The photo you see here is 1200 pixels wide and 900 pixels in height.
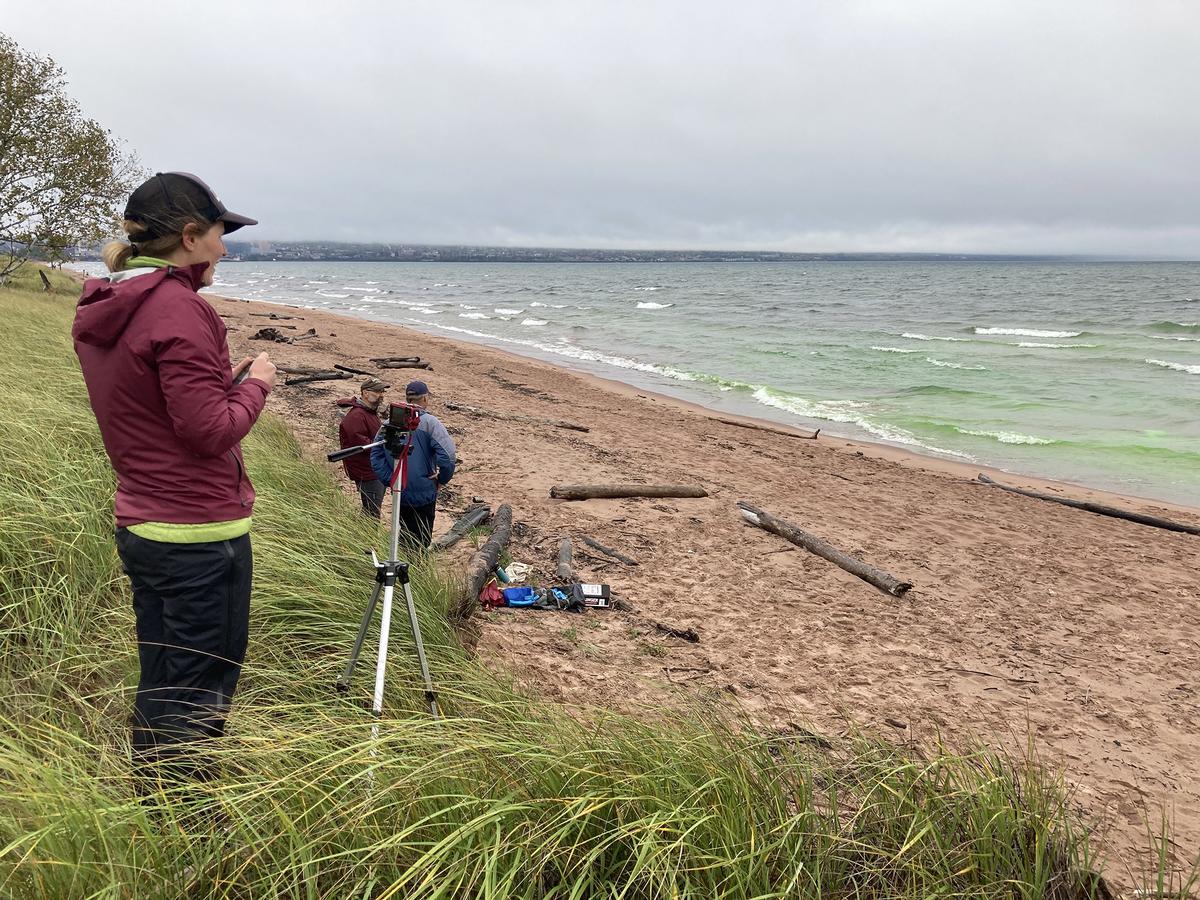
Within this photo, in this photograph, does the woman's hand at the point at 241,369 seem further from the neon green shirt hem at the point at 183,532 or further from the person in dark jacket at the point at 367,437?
the person in dark jacket at the point at 367,437

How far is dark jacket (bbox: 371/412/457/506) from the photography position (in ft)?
18.9

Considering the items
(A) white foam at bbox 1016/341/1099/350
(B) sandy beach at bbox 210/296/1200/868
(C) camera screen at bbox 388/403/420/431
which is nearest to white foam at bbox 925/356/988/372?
(A) white foam at bbox 1016/341/1099/350

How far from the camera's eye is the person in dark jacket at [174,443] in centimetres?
211

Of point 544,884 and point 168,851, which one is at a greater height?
point 168,851

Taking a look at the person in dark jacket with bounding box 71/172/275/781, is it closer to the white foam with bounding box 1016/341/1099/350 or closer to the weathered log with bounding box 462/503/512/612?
the weathered log with bounding box 462/503/512/612

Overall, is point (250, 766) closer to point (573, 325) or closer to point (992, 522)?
point (992, 522)

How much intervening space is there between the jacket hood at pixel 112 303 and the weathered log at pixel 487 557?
3.09m

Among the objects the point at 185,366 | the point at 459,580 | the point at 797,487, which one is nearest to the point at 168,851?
the point at 185,366

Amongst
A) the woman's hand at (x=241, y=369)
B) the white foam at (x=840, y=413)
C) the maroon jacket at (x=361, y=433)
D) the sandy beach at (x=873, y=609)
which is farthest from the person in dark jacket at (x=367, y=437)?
the white foam at (x=840, y=413)

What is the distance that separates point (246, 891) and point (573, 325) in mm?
39855

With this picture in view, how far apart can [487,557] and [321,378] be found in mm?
10903

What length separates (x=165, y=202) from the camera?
219 cm

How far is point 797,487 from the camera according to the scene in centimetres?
1071

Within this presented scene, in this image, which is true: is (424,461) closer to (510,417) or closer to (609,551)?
(609,551)
